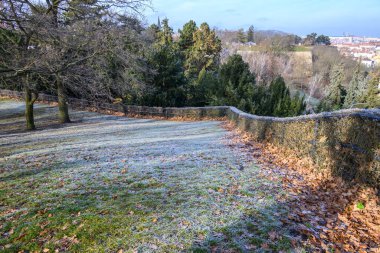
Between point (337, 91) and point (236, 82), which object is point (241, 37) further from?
point (236, 82)

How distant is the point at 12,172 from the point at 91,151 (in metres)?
2.85

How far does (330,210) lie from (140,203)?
12.0ft

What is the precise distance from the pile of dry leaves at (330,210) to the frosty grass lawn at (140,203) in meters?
0.36

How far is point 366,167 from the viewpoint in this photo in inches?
218

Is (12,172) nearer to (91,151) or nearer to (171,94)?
(91,151)

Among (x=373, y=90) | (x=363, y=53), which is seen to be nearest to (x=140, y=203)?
(x=373, y=90)

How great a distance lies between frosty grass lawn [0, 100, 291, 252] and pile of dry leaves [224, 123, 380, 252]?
357 millimetres

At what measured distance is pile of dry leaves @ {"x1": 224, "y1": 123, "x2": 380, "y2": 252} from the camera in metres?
4.02

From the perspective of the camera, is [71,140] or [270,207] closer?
[270,207]

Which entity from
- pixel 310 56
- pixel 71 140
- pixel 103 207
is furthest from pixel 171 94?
pixel 310 56

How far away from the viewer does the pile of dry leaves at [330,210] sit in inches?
158

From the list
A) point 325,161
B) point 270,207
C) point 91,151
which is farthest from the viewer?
point 91,151

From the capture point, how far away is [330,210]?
4.99m

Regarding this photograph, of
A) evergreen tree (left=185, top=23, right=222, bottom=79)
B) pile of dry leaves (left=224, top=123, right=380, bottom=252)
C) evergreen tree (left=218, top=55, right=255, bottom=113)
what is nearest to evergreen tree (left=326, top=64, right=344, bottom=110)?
evergreen tree (left=185, top=23, right=222, bottom=79)
